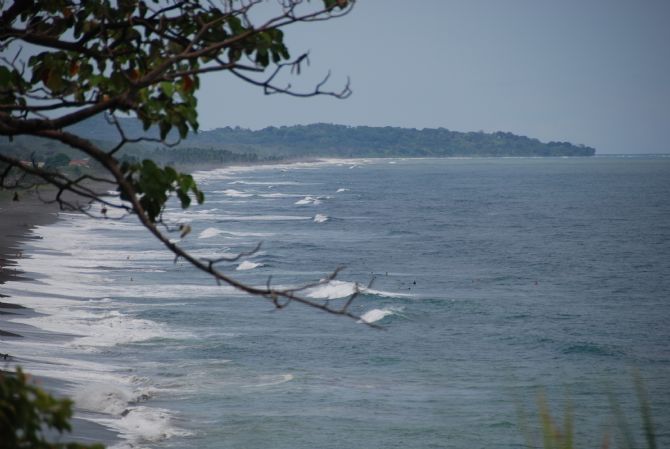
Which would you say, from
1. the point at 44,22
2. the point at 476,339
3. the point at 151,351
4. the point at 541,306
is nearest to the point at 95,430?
the point at 151,351

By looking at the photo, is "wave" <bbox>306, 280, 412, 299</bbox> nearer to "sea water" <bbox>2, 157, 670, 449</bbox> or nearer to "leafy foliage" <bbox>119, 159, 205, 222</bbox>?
"sea water" <bbox>2, 157, 670, 449</bbox>

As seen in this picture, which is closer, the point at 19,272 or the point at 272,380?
the point at 272,380

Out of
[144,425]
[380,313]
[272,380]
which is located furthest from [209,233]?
[144,425]

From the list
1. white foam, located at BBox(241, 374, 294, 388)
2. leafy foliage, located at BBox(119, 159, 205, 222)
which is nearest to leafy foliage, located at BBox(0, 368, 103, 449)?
leafy foliage, located at BBox(119, 159, 205, 222)

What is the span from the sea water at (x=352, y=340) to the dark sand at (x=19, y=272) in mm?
448

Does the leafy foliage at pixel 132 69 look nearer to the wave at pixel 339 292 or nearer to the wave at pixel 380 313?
the wave at pixel 380 313

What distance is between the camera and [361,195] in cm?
11519

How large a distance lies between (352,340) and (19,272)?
42.8ft

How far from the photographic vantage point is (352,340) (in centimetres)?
2836

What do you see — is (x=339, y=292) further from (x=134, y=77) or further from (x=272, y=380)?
(x=134, y=77)

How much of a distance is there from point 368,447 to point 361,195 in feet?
319

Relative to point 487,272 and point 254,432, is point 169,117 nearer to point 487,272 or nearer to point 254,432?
point 254,432

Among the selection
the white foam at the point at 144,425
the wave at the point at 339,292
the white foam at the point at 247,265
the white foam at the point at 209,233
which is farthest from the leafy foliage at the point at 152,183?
the white foam at the point at 209,233

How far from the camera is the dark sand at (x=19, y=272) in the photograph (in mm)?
16203
